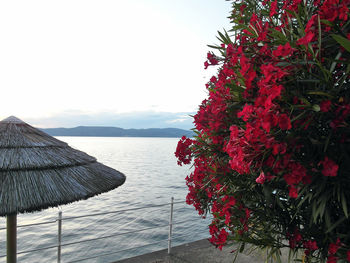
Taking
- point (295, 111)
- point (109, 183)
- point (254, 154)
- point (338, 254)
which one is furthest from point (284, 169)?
point (109, 183)

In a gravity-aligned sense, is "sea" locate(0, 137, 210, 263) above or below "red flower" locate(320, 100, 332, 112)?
below

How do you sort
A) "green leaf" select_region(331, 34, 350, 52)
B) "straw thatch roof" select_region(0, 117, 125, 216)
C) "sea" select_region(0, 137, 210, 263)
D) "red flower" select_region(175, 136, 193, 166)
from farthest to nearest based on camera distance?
"sea" select_region(0, 137, 210, 263) → "red flower" select_region(175, 136, 193, 166) → "straw thatch roof" select_region(0, 117, 125, 216) → "green leaf" select_region(331, 34, 350, 52)

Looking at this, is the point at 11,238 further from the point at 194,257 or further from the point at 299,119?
the point at 299,119

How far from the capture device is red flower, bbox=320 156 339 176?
1.21m

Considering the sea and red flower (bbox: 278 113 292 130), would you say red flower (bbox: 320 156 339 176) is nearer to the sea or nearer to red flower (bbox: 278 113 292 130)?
red flower (bbox: 278 113 292 130)

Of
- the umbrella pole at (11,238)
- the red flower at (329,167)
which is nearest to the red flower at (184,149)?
the red flower at (329,167)

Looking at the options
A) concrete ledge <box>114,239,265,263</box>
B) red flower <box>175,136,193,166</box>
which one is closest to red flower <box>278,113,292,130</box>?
red flower <box>175,136,193,166</box>

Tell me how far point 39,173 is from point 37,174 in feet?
0.07

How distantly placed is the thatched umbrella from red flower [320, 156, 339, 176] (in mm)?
2026

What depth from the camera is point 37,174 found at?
236 centimetres

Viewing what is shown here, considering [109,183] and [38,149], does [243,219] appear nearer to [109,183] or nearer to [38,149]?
[109,183]

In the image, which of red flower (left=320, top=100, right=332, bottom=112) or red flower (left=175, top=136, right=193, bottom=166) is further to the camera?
red flower (left=175, top=136, right=193, bottom=166)

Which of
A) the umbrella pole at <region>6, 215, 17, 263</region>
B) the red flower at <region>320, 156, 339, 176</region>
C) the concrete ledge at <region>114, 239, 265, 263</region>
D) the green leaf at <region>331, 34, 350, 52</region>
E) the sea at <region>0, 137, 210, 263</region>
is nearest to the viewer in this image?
the green leaf at <region>331, 34, 350, 52</region>

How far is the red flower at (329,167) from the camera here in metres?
1.21
